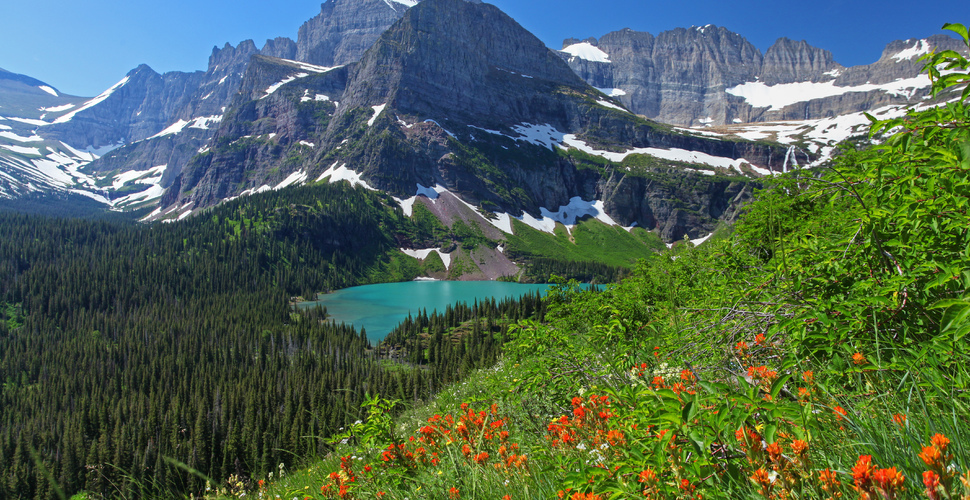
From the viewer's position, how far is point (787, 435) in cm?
218

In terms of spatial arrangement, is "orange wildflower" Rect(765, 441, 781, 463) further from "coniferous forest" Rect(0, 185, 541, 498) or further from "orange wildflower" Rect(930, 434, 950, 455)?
"coniferous forest" Rect(0, 185, 541, 498)

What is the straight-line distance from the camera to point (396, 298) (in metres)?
133

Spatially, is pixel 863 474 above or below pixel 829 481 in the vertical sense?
above

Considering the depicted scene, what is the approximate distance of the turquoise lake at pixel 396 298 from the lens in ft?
343

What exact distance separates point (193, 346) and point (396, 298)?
5725 centimetres

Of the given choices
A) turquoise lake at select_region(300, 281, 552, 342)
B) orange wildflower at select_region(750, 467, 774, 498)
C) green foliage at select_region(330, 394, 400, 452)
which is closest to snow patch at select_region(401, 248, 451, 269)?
turquoise lake at select_region(300, 281, 552, 342)

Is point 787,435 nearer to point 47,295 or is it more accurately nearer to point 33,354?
point 33,354

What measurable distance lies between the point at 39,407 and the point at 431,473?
9900cm

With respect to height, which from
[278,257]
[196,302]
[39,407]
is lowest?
[39,407]

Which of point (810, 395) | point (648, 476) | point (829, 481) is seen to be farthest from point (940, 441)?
point (810, 395)

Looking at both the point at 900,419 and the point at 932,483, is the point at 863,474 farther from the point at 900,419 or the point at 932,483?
the point at 900,419

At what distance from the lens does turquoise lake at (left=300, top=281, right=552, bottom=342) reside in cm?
10448

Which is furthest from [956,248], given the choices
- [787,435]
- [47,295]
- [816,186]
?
[47,295]

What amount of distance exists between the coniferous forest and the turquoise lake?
9236mm
